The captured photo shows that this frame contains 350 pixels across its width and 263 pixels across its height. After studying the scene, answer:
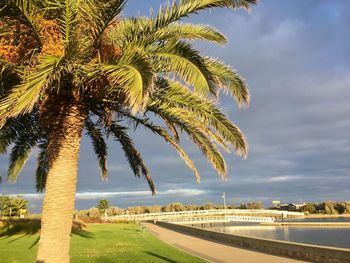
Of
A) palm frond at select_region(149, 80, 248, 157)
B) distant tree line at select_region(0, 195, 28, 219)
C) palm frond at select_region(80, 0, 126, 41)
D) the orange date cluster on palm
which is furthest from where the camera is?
distant tree line at select_region(0, 195, 28, 219)

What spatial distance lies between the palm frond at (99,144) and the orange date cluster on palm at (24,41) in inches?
150

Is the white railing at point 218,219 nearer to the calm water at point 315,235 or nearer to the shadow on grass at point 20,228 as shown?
the calm water at point 315,235

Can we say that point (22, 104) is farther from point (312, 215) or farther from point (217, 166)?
point (312, 215)

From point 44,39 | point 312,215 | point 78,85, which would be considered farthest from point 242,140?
point 312,215

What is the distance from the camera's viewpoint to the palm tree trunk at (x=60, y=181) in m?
7.32

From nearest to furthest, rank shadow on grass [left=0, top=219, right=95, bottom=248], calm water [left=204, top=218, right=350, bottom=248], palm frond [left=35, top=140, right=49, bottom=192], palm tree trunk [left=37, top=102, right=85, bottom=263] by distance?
palm tree trunk [left=37, top=102, right=85, bottom=263], palm frond [left=35, top=140, right=49, bottom=192], shadow on grass [left=0, top=219, right=95, bottom=248], calm water [left=204, top=218, right=350, bottom=248]

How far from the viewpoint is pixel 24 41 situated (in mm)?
8164

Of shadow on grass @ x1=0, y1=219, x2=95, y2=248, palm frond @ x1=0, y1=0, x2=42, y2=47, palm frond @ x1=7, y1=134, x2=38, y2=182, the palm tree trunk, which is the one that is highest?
palm frond @ x1=0, y1=0, x2=42, y2=47

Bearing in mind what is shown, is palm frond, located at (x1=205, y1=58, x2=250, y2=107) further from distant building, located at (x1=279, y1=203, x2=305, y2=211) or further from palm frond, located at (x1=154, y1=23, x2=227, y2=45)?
distant building, located at (x1=279, y1=203, x2=305, y2=211)

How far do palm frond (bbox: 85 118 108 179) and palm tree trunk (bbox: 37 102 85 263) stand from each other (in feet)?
11.3

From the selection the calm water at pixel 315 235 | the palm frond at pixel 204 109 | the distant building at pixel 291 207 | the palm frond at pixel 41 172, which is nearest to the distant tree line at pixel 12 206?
the calm water at pixel 315 235

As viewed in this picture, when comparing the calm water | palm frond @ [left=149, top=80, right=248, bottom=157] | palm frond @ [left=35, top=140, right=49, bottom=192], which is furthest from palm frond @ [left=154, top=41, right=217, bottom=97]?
the calm water

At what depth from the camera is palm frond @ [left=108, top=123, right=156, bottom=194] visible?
41.0ft

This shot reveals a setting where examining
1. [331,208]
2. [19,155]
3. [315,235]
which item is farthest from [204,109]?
[331,208]
